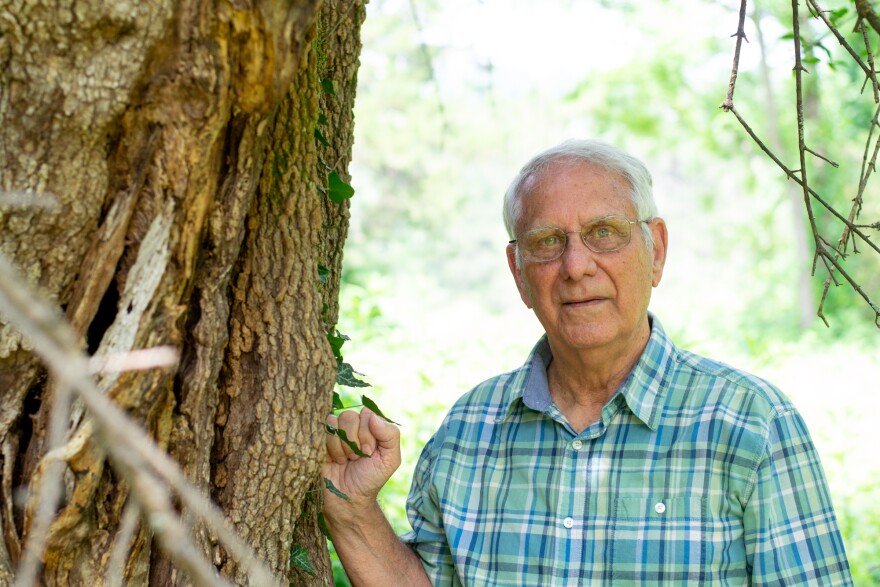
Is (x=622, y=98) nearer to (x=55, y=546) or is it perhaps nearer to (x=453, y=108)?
(x=453, y=108)

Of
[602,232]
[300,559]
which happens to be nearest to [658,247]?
[602,232]

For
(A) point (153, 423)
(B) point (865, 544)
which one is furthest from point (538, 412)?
(B) point (865, 544)

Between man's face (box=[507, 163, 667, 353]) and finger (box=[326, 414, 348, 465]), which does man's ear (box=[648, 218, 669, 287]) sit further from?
finger (box=[326, 414, 348, 465])

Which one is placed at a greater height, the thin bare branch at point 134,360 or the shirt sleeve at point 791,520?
the thin bare branch at point 134,360

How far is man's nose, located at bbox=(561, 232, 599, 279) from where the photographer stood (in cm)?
217

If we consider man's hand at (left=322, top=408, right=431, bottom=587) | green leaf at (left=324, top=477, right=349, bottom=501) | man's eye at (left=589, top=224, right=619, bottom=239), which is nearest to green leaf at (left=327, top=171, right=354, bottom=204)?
man's hand at (left=322, top=408, right=431, bottom=587)

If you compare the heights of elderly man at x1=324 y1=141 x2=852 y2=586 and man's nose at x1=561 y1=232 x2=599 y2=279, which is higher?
man's nose at x1=561 y1=232 x2=599 y2=279

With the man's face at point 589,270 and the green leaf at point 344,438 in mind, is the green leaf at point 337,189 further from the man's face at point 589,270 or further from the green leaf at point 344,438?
the man's face at point 589,270

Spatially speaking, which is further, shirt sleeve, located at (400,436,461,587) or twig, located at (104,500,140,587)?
shirt sleeve, located at (400,436,461,587)

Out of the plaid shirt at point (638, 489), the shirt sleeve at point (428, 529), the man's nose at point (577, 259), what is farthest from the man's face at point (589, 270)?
the shirt sleeve at point (428, 529)

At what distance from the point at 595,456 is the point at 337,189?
3.02 ft

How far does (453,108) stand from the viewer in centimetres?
2261

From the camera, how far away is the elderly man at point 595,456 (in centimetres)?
187

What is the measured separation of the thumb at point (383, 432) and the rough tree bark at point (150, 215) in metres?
0.50
